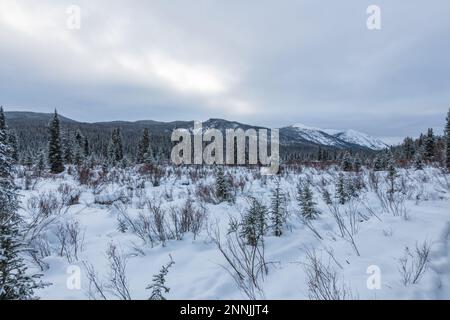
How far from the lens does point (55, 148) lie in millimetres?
20828

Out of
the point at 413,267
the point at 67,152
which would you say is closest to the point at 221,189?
the point at 413,267

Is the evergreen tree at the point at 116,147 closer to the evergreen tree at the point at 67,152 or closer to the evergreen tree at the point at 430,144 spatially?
the evergreen tree at the point at 67,152

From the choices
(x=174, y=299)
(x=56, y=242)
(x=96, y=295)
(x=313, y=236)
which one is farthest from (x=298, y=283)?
(x=56, y=242)

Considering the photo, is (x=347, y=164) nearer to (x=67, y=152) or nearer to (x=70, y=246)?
(x=70, y=246)

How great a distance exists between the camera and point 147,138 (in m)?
36.6

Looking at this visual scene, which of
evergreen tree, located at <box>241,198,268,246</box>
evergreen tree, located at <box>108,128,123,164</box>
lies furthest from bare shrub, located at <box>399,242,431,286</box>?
evergreen tree, located at <box>108,128,123,164</box>

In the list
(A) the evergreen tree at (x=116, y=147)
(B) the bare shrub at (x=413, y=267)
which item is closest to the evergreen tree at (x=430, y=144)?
(B) the bare shrub at (x=413, y=267)

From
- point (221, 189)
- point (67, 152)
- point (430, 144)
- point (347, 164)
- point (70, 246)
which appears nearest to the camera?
point (70, 246)

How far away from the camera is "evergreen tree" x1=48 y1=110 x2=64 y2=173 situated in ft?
63.5

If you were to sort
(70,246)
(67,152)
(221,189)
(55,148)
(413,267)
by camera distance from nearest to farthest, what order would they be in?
(413,267) < (70,246) < (221,189) < (55,148) < (67,152)

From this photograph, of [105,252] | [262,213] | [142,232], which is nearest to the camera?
[105,252]

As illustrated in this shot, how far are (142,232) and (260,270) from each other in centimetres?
→ 211

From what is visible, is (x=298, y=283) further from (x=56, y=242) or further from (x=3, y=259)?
(x=56, y=242)

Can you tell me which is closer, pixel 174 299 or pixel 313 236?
pixel 174 299
